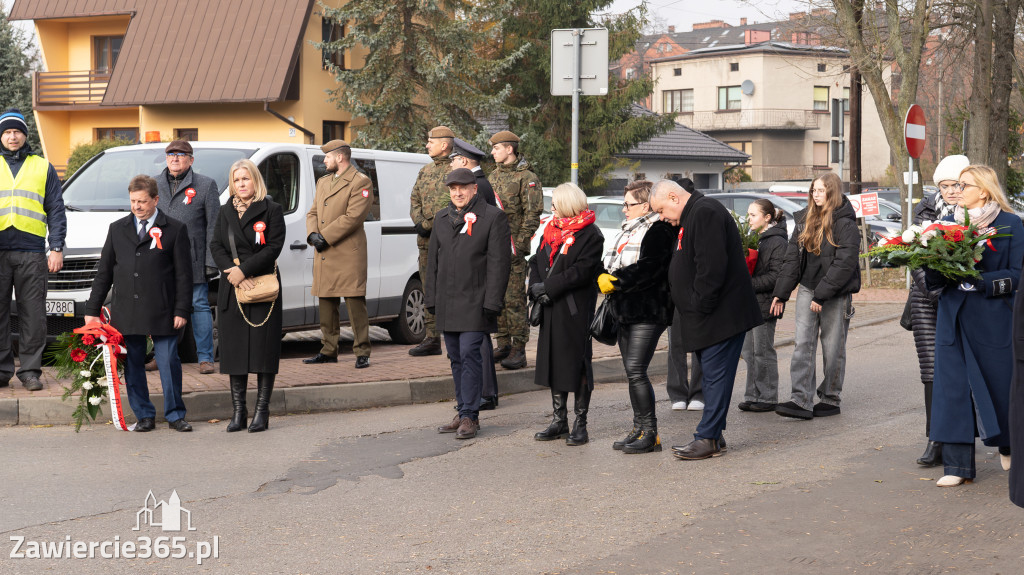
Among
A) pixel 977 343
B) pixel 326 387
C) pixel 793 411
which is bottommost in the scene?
pixel 793 411

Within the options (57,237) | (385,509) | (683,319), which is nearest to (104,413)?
(57,237)

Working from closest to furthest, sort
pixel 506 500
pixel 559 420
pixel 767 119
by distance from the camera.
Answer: pixel 506 500, pixel 559 420, pixel 767 119

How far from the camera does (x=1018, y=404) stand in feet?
13.3

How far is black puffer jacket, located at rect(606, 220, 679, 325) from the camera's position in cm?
755

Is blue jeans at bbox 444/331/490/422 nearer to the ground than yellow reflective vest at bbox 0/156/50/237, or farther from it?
nearer to the ground

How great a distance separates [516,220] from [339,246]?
5.52 ft

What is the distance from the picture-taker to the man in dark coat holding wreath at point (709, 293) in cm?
723

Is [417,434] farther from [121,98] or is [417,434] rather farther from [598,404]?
[121,98]

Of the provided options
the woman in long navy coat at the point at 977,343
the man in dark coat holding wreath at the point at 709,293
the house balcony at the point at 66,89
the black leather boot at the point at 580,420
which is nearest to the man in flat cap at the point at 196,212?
the black leather boot at the point at 580,420

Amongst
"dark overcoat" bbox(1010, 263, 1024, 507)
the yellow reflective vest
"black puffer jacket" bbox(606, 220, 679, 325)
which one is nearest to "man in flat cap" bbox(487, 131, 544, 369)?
"black puffer jacket" bbox(606, 220, 679, 325)

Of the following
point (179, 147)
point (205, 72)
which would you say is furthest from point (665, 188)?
point (205, 72)

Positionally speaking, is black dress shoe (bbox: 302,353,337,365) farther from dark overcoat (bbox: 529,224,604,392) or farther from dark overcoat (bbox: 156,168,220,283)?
dark overcoat (bbox: 529,224,604,392)

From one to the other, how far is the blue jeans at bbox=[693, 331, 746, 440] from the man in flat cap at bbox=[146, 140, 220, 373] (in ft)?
15.0

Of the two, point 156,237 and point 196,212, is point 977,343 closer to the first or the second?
point 156,237
